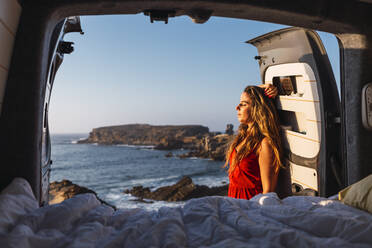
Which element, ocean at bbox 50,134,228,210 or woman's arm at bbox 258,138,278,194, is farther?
ocean at bbox 50,134,228,210

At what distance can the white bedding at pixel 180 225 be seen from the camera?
80cm

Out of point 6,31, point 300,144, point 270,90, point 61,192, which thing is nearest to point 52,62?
point 6,31

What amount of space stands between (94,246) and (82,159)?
43412mm

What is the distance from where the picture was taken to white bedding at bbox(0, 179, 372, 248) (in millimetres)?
805

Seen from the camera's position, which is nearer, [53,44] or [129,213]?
[129,213]

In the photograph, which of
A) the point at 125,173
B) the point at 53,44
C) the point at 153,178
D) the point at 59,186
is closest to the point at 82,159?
the point at 125,173

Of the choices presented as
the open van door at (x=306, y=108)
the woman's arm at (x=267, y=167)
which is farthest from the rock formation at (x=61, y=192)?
the woman's arm at (x=267, y=167)

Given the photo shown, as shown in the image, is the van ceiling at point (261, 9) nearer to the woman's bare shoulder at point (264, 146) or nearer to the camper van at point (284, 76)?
the camper van at point (284, 76)

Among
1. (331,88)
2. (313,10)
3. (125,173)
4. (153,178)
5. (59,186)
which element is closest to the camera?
(313,10)

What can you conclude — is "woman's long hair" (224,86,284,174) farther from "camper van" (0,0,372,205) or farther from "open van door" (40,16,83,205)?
"open van door" (40,16,83,205)

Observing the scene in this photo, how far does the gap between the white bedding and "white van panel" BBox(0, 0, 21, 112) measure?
2.09 feet

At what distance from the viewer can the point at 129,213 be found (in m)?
1.15

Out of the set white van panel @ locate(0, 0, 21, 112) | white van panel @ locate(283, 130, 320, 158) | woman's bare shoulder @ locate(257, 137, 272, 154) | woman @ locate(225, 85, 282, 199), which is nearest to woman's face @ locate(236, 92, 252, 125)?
woman @ locate(225, 85, 282, 199)

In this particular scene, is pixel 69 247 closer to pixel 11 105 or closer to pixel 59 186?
pixel 11 105
